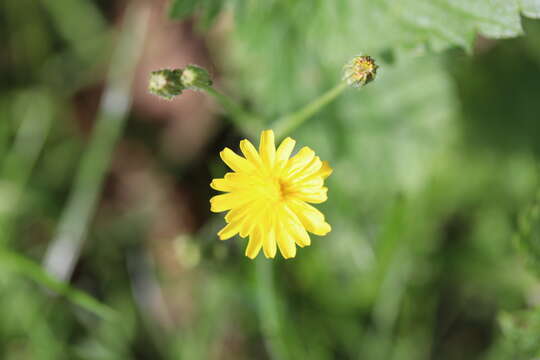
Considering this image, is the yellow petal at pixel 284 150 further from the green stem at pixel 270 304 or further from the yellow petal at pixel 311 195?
the green stem at pixel 270 304

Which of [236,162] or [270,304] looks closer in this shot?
[236,162]

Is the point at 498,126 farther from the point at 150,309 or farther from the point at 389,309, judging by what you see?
the point at 150,309

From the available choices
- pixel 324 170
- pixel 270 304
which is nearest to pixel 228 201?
pixel 324 170

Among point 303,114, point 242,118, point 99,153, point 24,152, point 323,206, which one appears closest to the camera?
point 303,114

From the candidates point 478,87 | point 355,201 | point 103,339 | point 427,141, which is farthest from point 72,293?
point 478,87

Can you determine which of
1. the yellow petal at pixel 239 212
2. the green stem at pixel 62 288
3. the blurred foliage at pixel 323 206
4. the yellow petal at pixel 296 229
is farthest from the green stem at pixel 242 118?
the green stem at pixel 62 288

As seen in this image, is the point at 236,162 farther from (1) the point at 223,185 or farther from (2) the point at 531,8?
(2) the point at 531,8
